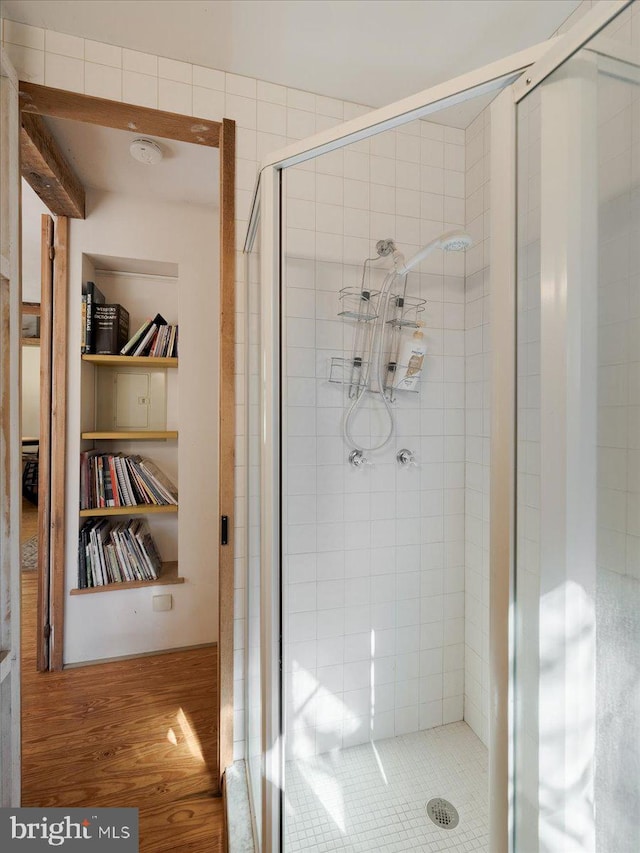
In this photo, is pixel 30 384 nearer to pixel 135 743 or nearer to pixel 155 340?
pixel 155 340

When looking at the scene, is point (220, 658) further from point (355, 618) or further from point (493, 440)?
point (493, 440)

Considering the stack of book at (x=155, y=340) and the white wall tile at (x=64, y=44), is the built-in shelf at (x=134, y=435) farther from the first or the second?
the white wall tile at (x=64, y=44)

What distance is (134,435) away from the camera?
83.6 inches

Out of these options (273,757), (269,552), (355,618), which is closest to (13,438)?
(269,552)

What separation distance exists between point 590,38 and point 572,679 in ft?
2.66

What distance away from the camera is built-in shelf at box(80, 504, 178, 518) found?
1994mm

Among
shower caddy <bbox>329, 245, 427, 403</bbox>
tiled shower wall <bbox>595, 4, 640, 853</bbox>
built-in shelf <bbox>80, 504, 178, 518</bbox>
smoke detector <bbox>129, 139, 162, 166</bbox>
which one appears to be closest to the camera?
tiled shower wall <bbox>595, 4, 640, 853</bbox>

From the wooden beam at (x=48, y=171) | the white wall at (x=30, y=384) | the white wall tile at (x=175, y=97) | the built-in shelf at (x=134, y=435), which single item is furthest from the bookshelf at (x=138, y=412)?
the white wall at (x=30, y=384)

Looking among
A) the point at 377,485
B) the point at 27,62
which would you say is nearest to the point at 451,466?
the point at 377,485

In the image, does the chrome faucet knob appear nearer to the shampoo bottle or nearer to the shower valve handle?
the shower valve handle

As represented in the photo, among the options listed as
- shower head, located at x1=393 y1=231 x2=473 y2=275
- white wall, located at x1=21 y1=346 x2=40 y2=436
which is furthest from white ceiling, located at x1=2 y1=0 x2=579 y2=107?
white wall, located at x1=21 y1=346 x2=40 y2=436

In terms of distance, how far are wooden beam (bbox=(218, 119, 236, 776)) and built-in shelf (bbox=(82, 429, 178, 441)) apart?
97 centimetres

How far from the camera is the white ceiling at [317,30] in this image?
1091 millimetres

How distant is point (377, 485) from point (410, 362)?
1.50ft
